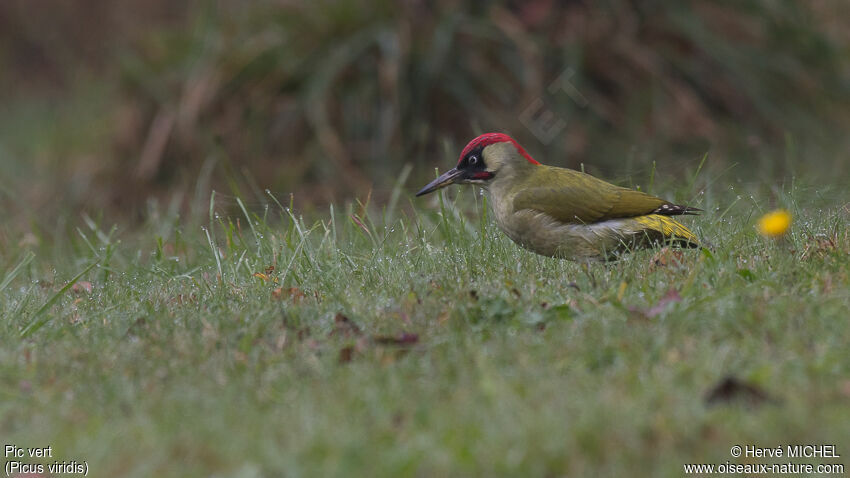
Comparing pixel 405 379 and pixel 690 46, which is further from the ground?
pixel 690 46

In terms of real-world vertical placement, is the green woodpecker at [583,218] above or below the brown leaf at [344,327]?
above

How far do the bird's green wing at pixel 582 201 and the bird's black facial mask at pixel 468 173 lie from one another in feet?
0.90

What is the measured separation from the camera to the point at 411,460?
276cm

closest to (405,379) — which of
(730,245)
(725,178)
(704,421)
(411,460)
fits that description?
(411,460)

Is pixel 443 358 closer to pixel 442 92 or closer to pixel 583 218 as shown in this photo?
pixel 583 218

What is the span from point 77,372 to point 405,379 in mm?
1241

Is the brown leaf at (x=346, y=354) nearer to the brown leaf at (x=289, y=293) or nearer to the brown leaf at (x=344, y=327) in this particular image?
the brown leaf at (x=344, y=327)

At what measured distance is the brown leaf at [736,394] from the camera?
9.68 feet

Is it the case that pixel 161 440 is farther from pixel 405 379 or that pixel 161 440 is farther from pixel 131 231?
pixel 131 231

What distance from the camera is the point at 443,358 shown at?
11.7 feet

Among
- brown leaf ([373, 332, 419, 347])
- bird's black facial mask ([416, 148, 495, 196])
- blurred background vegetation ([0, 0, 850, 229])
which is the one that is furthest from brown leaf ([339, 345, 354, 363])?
blurred background vegetation ([0, 0, 850, 229])

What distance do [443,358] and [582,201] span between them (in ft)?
5.46

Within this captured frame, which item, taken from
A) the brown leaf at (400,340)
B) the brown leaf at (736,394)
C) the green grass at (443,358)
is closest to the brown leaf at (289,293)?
the green grass at (443,358)

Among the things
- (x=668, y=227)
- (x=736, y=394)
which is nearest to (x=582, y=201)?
(x=668, y=227)
